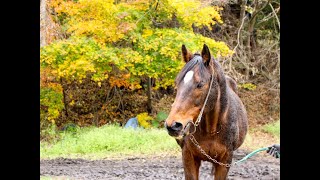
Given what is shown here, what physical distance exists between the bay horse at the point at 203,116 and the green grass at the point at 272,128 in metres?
11.4

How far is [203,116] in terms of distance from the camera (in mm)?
4109

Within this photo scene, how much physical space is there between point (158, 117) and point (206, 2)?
4931mm

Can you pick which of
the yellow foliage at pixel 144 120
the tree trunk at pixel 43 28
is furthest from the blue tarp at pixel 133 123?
the tree trunk at pixel 43 28

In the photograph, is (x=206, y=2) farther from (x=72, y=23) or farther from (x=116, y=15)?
(x=72, y=23)

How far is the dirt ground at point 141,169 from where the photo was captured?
8.03 meters

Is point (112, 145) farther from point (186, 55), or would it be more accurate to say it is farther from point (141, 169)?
point (186, 55)

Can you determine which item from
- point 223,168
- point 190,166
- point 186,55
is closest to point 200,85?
point 186,55

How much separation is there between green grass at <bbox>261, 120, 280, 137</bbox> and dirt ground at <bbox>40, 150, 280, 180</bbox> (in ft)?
15.5

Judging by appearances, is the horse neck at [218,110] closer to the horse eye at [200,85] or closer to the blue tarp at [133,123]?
the horse eye at [200,85]

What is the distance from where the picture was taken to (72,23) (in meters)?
11.9

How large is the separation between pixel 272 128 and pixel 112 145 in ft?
21.5

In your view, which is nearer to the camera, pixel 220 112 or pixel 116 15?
pixel 220 112
